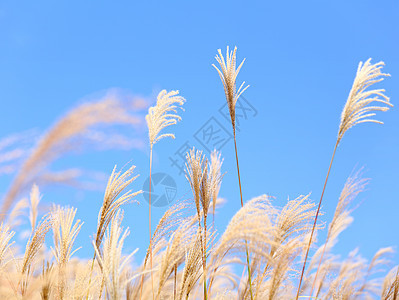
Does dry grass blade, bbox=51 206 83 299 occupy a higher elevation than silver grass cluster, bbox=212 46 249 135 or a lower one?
lower

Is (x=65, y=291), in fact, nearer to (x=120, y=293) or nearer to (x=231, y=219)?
(x=120, y=293)

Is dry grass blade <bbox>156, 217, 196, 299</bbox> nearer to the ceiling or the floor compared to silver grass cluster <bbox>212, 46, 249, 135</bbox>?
nearer to the floor

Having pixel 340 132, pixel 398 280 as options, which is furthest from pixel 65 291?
pixel 398 280

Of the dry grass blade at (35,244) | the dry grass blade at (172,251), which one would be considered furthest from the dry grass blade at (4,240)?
the dry grass blade at (172,251)

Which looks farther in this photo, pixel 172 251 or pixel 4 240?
pixel 4 240

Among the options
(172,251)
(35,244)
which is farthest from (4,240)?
(172,251)

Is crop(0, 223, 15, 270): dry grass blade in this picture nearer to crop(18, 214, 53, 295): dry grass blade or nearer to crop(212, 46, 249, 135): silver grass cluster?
crop(18, 214, 53, 295): dry grass blade

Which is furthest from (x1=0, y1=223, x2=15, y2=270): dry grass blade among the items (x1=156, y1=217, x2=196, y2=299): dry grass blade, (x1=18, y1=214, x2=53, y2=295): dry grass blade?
(x1=156, y1=217, x2=196, y2=299): dry grass blade

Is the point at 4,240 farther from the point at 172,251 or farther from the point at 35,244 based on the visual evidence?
the point at 172,251

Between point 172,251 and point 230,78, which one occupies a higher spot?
point 230,78

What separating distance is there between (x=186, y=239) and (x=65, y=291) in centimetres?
77

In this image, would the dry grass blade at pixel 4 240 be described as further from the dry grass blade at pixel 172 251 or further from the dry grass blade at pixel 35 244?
the dry grass blade at pixel 172 251

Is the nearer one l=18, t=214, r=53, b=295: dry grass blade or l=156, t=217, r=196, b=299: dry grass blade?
l=156, t=217, r=196, b=299: dry grass blade

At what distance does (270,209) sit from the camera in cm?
205
